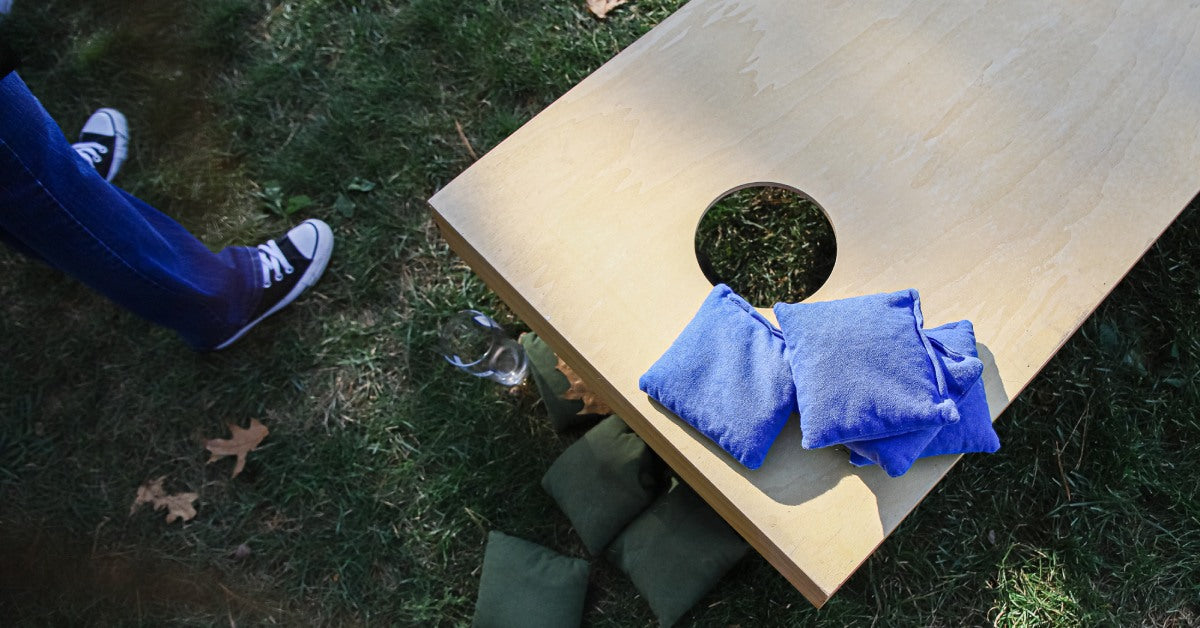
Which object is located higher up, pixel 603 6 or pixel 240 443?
pixel 603 6

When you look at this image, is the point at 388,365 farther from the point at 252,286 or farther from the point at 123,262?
the point at 123,262

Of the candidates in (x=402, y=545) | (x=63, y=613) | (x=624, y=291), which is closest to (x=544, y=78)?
(x=624, y=291)

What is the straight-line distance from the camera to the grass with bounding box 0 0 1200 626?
81.2 inches

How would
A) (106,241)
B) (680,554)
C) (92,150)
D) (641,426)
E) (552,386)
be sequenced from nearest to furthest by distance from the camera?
(641,426), (106,241), (680,554), (552,386), (92,150)

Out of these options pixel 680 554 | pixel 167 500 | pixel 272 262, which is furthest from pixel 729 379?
pixel 167 500

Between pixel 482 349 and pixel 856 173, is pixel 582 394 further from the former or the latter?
pixel 856 173

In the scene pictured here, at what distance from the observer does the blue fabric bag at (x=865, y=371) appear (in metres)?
1.37

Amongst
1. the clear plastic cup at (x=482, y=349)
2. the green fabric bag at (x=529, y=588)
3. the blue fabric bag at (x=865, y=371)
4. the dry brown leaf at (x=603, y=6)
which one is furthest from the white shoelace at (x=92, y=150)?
the blue fabric bag at (x=865, y=371)

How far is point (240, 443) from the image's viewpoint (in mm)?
2320

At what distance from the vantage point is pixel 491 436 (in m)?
2.25

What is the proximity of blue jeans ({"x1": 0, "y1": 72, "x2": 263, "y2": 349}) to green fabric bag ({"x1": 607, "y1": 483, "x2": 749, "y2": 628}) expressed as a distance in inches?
52.3

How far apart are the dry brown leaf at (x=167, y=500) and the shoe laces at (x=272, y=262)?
2.11 feet

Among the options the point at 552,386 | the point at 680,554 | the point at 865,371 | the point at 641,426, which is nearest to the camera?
the point at 865,371

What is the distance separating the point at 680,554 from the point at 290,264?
141 centimetres
